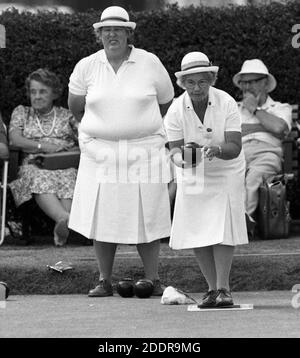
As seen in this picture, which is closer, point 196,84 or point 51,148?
point 196,84

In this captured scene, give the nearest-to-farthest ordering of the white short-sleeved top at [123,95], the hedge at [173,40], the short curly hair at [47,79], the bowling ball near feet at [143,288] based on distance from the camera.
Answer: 1. the bowling ball near feet at [143,288]
2. the white short-sleeved top at [123,95]
3. the short curly hair at [47,79]
4. the hedge at [173,40]

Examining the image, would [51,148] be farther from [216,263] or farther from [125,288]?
[216,263]

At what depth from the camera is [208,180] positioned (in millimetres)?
8484

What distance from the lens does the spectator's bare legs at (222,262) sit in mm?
8398

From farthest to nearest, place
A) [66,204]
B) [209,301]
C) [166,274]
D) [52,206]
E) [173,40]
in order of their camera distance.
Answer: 1. [173,40]
2. [66,204]
3. [52,206]
4. [166,274]
5. [209,301]

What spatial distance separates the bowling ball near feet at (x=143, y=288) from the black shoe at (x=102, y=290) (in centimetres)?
21

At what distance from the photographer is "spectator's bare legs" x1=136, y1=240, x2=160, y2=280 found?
365 inches

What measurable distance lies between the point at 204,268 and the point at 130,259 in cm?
155

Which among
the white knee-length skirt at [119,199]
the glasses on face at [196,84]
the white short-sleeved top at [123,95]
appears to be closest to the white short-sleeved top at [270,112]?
the white short-sleeved top at [123,95]

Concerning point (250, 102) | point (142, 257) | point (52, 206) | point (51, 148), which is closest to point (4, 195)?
point (52, 206)

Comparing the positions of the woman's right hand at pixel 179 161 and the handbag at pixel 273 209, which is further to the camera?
the handbag at pixel 273 209

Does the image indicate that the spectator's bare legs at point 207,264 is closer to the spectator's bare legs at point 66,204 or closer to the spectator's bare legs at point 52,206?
the spectator's bare legs at point 52,206

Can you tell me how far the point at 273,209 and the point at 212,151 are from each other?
3147mm
